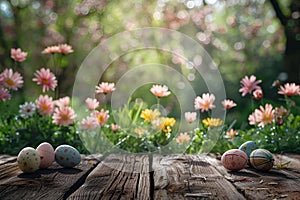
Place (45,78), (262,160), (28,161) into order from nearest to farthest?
1. (28,161)
2. (262,160)
3. (45,78)

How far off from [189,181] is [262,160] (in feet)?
1.71

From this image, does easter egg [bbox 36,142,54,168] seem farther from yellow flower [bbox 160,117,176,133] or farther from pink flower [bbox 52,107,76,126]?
yellow flower [bbox 160,117,176,133]

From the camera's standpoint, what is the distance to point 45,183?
1.93m

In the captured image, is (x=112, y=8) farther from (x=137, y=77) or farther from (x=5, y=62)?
(x=5, y=62)

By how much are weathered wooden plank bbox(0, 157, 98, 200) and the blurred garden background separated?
431 cm

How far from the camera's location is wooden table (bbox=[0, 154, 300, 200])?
5.58 feet

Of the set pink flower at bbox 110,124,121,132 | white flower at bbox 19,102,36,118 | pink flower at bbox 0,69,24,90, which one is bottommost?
pink flower at bbox 110,124,121,132

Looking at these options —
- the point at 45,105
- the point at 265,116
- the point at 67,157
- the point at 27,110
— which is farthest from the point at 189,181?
the point at 27,110

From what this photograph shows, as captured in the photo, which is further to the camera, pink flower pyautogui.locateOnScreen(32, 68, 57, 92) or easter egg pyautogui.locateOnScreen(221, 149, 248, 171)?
pink flower pyautogui.locateOnScreen(32, 68, 57, 92)

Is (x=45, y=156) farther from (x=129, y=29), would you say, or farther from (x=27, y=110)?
(x=129, y=29)

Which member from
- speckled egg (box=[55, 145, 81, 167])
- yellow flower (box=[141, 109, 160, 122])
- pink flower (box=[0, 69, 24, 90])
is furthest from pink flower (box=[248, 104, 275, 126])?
pink flower (box=[0, 69, 24, 90])

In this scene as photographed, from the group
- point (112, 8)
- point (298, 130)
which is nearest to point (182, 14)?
point (112, 8)

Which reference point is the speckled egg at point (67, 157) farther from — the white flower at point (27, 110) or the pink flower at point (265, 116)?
the pink flower at point (265, 116)

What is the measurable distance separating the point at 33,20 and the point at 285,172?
234 inches
